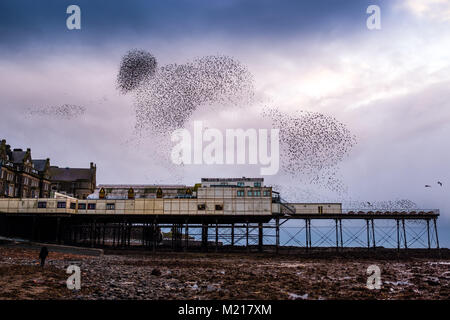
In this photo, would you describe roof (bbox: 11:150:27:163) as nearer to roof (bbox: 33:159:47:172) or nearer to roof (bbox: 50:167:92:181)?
roof (bbox: 33:159:47:172)

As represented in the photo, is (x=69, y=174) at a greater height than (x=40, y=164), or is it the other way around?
(x=40, y=164)

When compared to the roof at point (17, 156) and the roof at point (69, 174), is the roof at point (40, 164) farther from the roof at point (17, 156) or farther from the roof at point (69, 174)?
the roof at point (69, 174)

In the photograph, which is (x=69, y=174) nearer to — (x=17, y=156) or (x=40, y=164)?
(x=40, y=164)

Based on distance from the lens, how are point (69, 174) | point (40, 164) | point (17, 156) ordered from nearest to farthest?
point (17, 156) < point (40, 164) < point (69, 174)

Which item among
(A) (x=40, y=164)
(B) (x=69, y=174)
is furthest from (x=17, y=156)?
(B) (x=69, y=174)

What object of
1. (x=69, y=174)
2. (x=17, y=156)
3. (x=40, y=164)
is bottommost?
(x=69, y=174)

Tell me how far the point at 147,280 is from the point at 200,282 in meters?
3.41

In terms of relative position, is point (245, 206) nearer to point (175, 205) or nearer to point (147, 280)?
point (175, 205)

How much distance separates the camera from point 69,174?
12150 cm

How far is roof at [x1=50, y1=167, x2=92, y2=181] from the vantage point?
11981 cm

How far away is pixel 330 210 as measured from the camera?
71000 millimetres

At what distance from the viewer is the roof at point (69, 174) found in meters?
120
